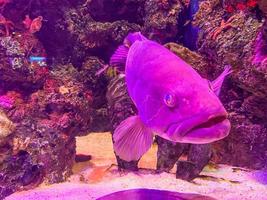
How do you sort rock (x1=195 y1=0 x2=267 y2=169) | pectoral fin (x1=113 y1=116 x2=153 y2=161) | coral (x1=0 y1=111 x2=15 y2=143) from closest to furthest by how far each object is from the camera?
pectoral fin (x1=113 y1=116 x2=153 y2=161), rock (x1=195 y1=0 x2=267 y2=169), coral (x1=0 y1=111 x2=15 y2=143)

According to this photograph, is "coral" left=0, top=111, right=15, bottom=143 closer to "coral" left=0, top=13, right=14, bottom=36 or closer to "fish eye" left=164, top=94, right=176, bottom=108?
"coral" left=0, top=13, right=14, bottom=36

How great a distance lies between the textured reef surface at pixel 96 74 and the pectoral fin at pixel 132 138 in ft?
7.61

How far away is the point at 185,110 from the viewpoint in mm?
1597

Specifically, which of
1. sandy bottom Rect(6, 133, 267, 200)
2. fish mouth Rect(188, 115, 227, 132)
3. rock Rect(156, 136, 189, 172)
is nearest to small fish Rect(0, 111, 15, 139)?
sandy bottom Rect(6, 133, 267, 200)

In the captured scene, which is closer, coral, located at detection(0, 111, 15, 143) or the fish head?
the fish head

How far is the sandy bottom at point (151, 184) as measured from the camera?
375 cm

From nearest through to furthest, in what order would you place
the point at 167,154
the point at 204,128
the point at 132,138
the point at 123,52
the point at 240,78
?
1. the point at 204,128
2. the point at 132,138
3. the point at 123,52
4. the point at 240,78
5. the point at 167,154

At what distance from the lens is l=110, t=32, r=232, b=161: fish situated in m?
1.56

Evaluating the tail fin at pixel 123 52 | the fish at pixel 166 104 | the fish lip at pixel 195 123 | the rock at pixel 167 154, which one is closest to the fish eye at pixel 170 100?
the fish at pixel 166 104

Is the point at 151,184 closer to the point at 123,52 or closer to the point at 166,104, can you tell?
the point at 123,52

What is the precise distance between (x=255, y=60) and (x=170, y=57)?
2.40 m

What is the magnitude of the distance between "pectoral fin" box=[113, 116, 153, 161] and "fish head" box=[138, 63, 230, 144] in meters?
0.13

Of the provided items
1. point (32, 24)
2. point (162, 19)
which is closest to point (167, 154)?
point (162, 19)

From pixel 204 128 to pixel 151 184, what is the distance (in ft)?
8.84
